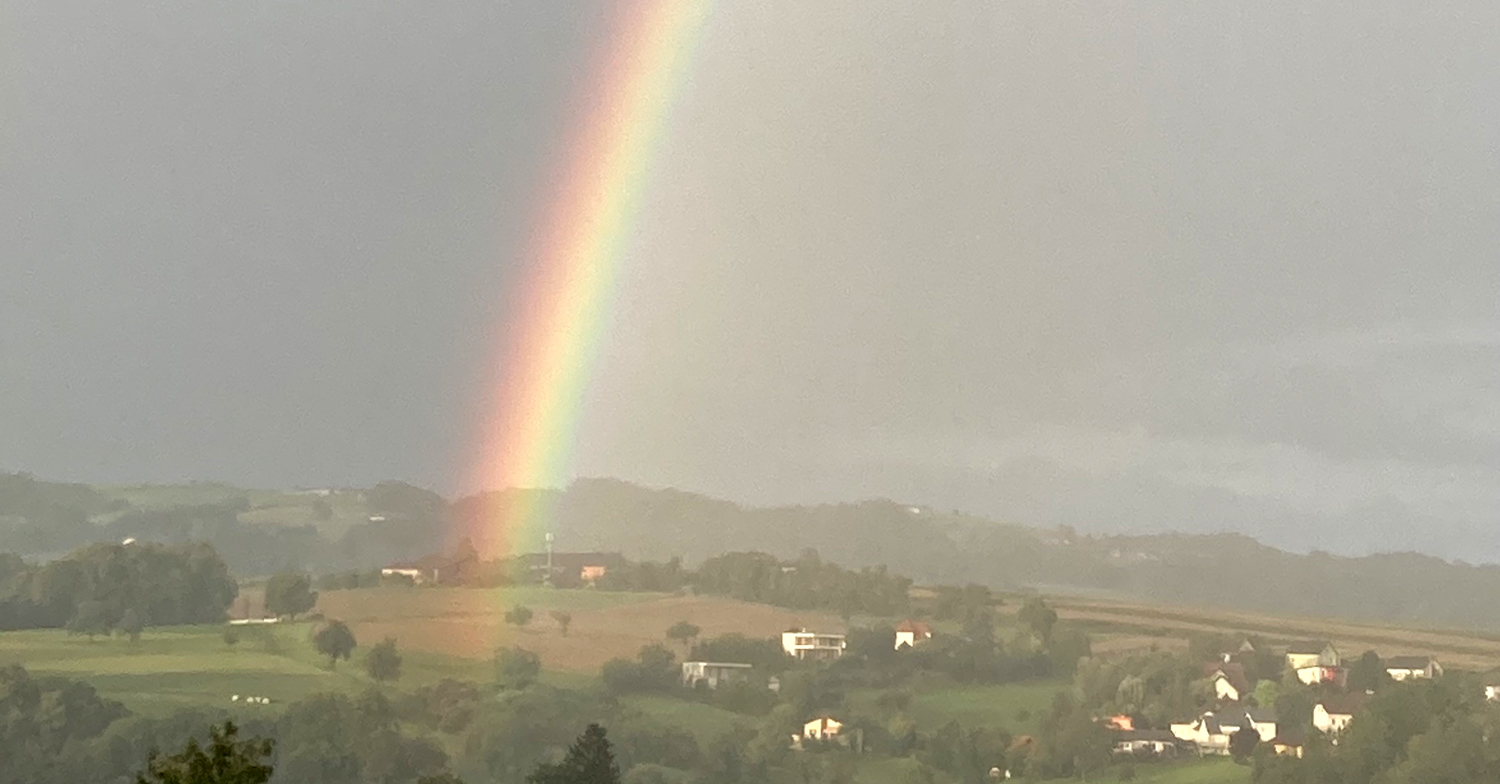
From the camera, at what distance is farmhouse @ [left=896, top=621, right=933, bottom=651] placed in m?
81.9

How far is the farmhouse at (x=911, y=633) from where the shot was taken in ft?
269

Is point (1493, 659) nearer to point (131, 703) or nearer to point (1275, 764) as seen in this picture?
point (1275, 764)

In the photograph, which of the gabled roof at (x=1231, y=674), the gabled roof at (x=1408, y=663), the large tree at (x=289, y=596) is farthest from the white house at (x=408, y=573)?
the gabled roof at (x=1408, y=663)

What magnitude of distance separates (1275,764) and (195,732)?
37146mm

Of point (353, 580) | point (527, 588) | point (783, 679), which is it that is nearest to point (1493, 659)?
point (783, 679)

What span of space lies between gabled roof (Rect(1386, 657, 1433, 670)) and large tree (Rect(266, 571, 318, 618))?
4905 centimetres

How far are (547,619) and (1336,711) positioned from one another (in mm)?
35922

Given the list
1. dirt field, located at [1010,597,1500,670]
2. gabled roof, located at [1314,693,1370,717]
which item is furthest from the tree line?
gabled roof, located at [1314,693,1370,717]

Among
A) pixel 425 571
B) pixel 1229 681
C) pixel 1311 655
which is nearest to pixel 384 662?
pixel 425 571

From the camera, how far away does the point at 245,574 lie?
90500 mm

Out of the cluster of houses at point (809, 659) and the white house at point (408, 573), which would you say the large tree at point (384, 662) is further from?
the white house at point (408, 573)

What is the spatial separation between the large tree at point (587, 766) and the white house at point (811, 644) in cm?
5059

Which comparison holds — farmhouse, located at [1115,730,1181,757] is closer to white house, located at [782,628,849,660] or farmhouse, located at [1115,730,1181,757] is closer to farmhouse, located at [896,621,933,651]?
farmhouse, located at [896,621,933,651]

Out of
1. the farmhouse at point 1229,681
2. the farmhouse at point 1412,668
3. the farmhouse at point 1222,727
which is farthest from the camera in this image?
the farmhouse at point 1412,668
